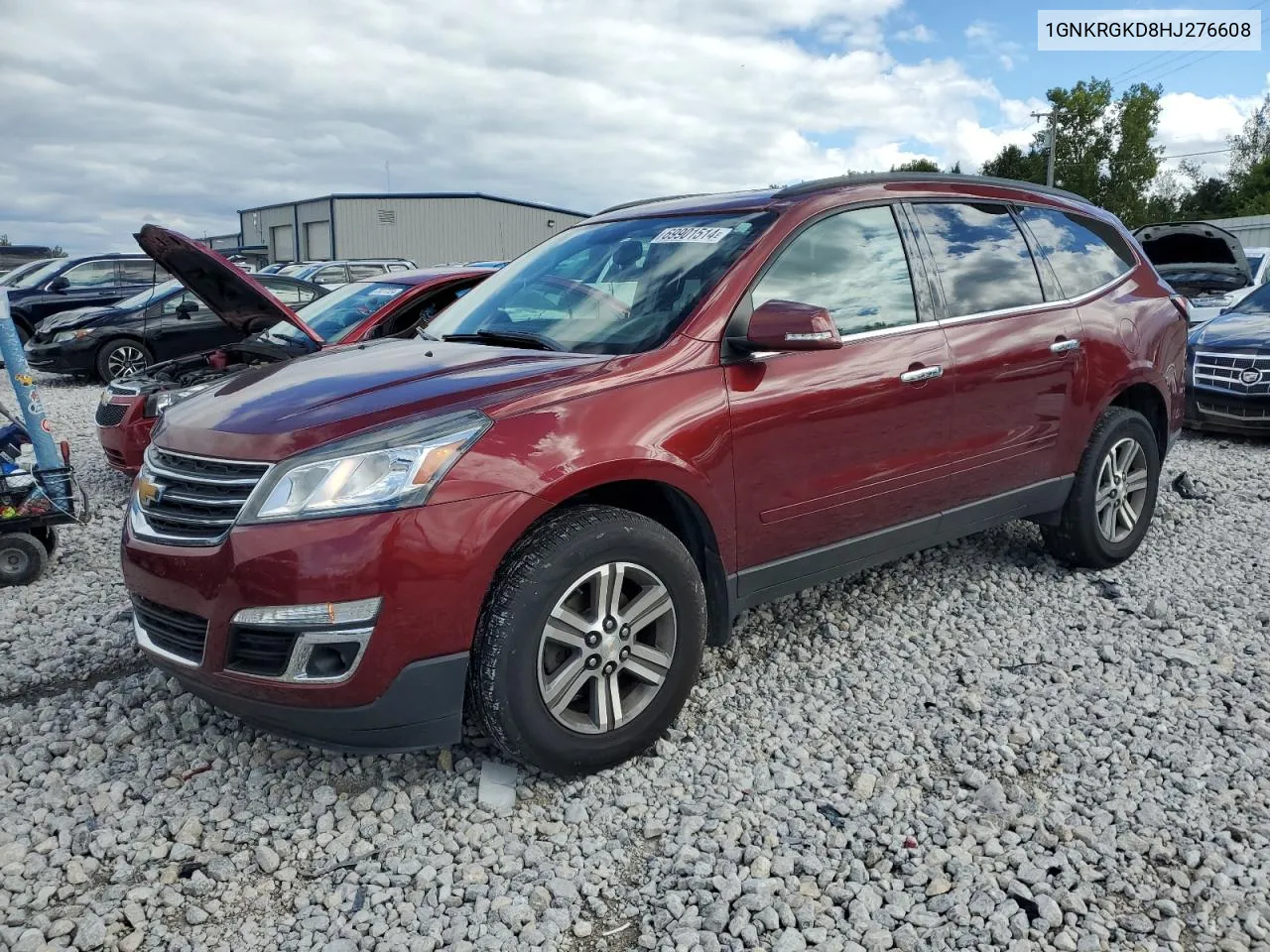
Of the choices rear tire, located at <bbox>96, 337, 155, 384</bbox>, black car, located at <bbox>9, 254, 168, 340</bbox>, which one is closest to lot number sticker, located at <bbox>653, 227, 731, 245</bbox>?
rear tire, located at <bbox>96, 337, 155, 384</bbox>

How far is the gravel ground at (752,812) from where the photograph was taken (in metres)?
2.45

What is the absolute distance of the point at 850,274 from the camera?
3.70m

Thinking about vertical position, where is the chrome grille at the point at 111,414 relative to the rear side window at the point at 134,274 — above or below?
below

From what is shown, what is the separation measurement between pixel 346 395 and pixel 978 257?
2.73 metres

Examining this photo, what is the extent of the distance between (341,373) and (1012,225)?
3042 mm

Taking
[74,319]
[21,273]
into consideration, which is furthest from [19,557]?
[21,273]

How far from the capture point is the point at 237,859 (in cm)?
274

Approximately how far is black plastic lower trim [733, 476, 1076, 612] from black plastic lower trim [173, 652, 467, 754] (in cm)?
108

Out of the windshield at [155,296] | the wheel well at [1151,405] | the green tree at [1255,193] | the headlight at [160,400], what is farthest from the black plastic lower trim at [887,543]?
the green tree at [1255,193]

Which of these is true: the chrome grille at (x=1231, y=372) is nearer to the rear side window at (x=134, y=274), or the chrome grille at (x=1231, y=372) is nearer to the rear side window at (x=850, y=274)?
the rear side window at (x=850, y=274)

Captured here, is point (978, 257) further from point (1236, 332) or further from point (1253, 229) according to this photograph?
point (1253, 229)

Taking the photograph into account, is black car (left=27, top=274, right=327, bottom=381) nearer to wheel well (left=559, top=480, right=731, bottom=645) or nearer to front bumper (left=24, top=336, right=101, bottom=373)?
front bumper (left=24, top=336, right=101, bottom=373)

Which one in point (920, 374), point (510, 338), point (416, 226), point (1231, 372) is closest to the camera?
point (510, 338)

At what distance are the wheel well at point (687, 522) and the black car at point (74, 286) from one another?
578 inches
